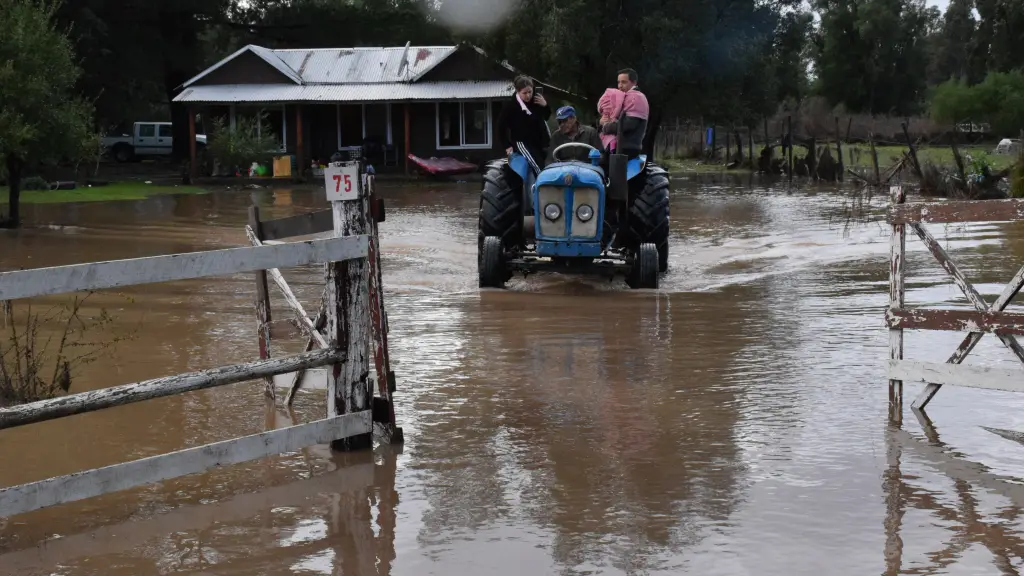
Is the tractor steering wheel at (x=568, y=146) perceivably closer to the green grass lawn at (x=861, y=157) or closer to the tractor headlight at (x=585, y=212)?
the tractor headlight at (x=585, y=212)

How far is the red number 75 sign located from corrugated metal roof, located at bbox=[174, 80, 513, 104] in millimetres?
33674

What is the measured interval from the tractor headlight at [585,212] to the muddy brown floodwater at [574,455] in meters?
0.83

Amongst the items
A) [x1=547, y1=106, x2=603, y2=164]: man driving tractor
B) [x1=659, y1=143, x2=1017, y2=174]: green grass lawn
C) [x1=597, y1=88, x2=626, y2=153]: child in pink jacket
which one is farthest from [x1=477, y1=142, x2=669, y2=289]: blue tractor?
[x1=659, y1=143, x2=1017, y2=174]: green grass lawn

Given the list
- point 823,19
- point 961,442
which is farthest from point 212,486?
point 823,19

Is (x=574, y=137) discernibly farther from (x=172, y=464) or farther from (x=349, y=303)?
(x=172, y=464)

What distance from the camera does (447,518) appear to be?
562 cm

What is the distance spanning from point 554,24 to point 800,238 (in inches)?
937

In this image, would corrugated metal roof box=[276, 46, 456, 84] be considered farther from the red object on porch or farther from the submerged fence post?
the submerged fence post

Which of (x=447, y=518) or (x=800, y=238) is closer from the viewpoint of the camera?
(x=447, y=518)

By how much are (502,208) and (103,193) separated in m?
22.9

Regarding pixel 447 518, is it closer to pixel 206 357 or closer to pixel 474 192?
pixel 206 357

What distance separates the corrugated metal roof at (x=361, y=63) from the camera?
42906 millimetres

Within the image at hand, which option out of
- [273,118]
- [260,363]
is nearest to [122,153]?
[273,118]

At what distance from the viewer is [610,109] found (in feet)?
44.4
